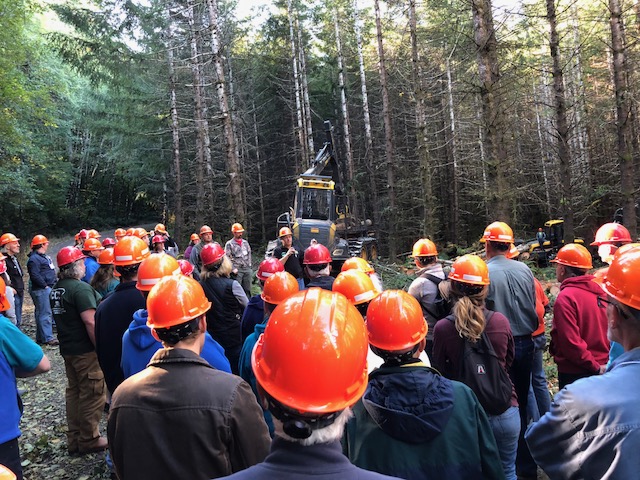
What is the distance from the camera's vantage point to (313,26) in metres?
26.7

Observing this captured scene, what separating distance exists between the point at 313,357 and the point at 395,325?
97cm

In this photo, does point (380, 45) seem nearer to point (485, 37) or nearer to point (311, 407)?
point (485, 37)

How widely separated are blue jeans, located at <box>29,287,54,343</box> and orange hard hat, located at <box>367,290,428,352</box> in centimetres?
881

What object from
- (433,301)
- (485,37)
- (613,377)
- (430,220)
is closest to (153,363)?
(613,377)

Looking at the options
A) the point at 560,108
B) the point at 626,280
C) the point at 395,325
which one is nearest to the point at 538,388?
the point at 626,280

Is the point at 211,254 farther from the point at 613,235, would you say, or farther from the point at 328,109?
the point at 328,109

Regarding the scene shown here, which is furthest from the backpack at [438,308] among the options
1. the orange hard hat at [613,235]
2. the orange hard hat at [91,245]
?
the orange hard hat at [91,245]

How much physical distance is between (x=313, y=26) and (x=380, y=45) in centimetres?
1136

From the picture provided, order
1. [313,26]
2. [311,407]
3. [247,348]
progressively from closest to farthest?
[311,407] < [247,348] < [313,26]

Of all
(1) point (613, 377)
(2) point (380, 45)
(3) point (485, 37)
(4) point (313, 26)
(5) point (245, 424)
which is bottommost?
(5) point (245, 424)

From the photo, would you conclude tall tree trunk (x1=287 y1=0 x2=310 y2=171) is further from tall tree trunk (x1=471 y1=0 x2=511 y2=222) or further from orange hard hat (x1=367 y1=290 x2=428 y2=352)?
orange hard hat (x1=367 y1=290 x2=428 y2=352)

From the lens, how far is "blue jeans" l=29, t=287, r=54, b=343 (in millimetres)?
8547

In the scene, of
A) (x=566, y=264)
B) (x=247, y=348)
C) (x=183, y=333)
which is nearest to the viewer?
(x=183, y=333)

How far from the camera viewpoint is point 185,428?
1908 millimetres
